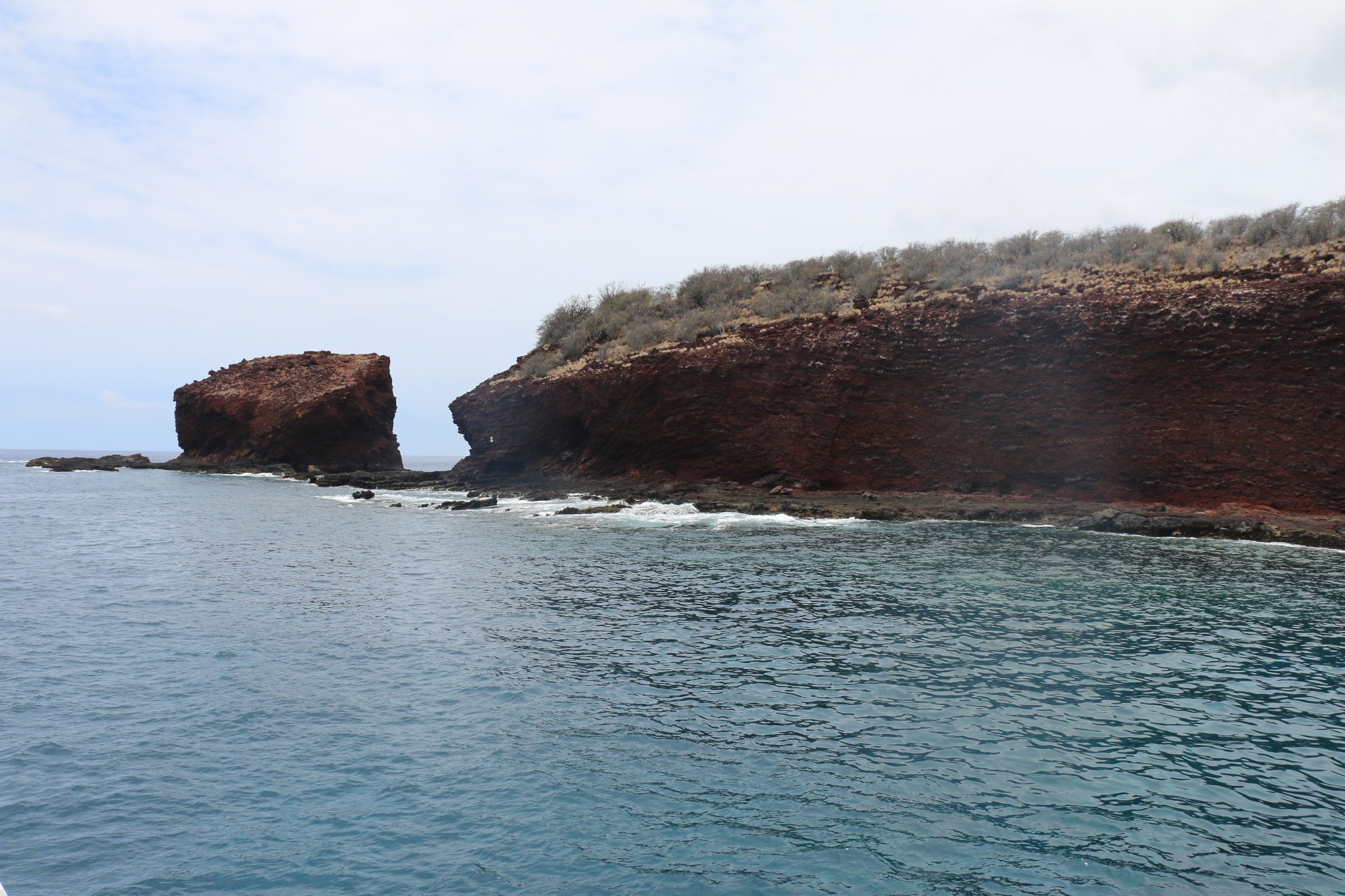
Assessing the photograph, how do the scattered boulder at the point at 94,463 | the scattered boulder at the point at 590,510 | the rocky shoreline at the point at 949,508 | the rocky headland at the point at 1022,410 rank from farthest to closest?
1. the scattered boulder at the point at 94,463
2. the scattered boulder at the point at 590,510
3. the rocky headland at the point at 1022,410
4. the rocky shoreline at the point at 949,508

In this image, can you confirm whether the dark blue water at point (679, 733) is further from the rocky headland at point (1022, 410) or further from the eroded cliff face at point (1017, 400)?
the eroded cliff face at point (1017, 400)

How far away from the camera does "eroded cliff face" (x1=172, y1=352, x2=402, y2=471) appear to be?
66625mm

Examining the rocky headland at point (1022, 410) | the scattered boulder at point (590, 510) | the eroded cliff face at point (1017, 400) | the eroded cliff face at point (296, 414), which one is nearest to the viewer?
the rocky headland at point (1022, 410)

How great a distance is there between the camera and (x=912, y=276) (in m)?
41.8

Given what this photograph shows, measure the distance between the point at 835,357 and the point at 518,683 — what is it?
2822cm

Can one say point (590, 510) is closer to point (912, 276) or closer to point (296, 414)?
point (912, 276)

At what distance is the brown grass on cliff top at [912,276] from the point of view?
33.0 metres

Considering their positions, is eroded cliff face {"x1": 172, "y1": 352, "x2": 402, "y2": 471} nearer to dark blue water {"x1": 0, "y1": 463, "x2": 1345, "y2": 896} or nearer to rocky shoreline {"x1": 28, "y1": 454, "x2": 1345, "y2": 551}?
rocky shoreline {"x1": 28, "y1": 454, "x2": 1345, "y2": 551}

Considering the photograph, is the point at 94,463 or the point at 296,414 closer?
the point at 296,414

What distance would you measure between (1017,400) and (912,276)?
42.3 ft

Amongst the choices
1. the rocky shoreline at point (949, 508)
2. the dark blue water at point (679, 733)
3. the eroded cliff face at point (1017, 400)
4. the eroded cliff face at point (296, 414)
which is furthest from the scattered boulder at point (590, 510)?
the eroded cliff face at point (296, 414)

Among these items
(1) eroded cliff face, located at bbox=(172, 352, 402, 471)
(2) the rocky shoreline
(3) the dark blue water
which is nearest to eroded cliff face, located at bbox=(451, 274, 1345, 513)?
(2) the rocky shoreline

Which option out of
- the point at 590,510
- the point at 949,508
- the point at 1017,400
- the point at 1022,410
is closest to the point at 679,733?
the point at 949,508

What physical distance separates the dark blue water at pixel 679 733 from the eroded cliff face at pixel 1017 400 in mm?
10836
